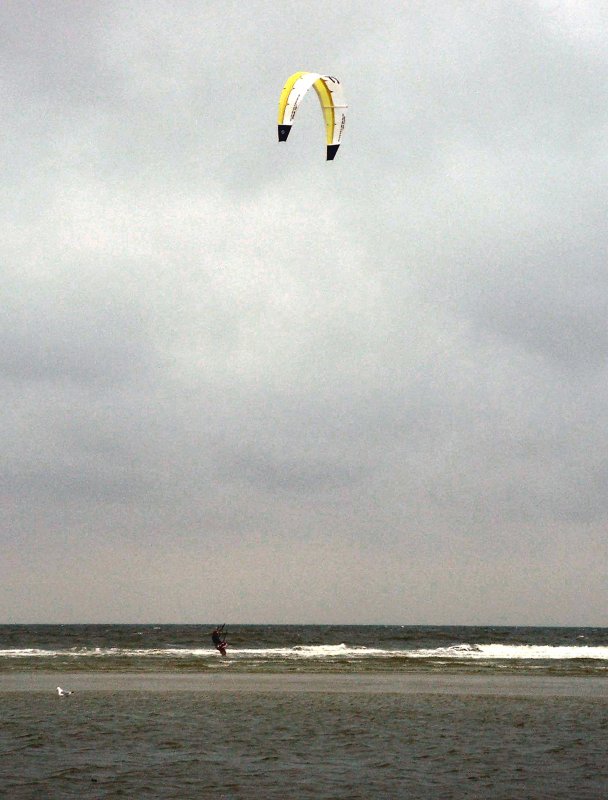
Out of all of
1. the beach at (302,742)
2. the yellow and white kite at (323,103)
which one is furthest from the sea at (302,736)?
the yellow and white kite at (323,103)

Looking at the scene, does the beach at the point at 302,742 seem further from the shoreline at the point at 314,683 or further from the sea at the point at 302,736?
the shoreline at the point at 314,683

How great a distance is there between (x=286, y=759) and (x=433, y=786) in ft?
8.78

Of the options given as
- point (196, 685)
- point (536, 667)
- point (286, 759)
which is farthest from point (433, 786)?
point (536, 667)

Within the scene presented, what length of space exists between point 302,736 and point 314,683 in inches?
447

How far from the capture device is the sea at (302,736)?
11.8 meters

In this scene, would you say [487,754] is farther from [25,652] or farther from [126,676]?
[25,652]

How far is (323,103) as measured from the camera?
73.0ft

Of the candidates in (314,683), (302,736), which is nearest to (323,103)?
(302,736)

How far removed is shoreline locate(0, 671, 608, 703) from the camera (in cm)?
2458

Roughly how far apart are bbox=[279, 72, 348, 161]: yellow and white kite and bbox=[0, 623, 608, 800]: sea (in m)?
11.6

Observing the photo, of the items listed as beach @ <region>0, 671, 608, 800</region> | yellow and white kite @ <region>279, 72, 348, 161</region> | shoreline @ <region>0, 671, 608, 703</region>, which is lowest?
beach @ <region>0, 671, 608, 800</region>

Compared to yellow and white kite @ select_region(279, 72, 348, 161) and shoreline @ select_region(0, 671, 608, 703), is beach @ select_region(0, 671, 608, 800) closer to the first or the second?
shoreline @ select_region(0, 671, 608, 703)

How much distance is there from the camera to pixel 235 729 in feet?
54.5

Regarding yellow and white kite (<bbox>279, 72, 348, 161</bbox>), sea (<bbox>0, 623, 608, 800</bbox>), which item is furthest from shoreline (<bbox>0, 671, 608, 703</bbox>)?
yellow and white kite (<bbox>279, 72, 348, 161</bbox>)
